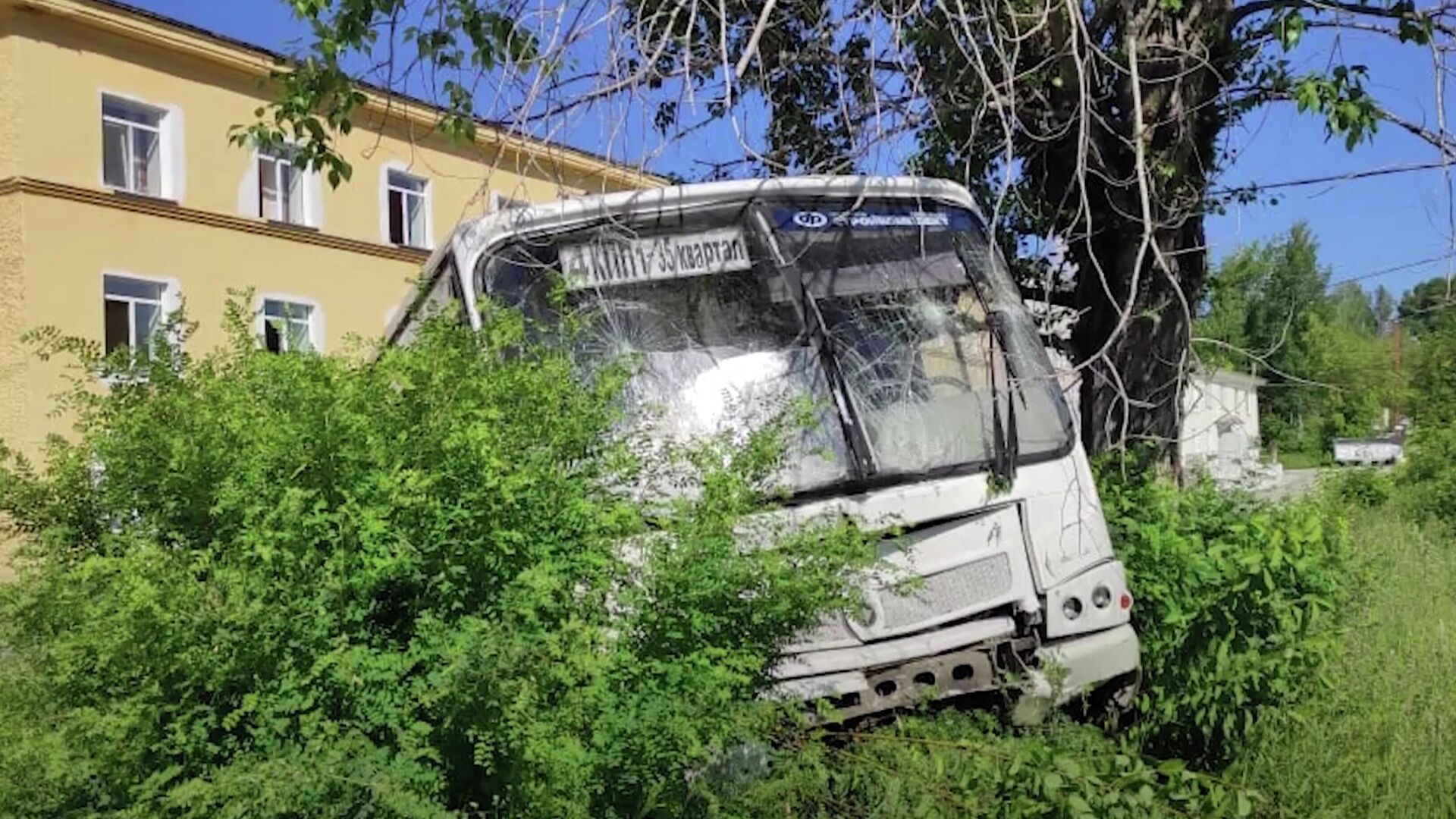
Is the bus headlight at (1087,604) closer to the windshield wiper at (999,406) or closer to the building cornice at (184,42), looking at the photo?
the windshield wiper at (999,406)

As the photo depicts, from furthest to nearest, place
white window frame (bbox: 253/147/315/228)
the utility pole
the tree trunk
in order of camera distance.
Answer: white window frame (bbox: 253/147/315/228)
the utility pole
the tree trunk

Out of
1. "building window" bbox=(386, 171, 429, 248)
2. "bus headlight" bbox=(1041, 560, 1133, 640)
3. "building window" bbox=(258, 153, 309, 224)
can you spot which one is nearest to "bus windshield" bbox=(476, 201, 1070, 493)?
"bus headlight" bbox=(1041, 560, 1133, 640)

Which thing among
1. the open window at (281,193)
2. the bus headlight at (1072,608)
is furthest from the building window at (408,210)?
the bus headlight at (1072,608)

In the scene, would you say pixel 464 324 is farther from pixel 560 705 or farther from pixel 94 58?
pixel 94 58

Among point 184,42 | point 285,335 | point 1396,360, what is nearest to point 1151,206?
point 285,335

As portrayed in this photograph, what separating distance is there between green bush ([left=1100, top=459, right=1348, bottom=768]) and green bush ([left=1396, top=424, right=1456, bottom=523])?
8.70m

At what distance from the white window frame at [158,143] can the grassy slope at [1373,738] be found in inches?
713

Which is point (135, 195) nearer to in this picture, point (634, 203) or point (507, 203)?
point (507, 203)

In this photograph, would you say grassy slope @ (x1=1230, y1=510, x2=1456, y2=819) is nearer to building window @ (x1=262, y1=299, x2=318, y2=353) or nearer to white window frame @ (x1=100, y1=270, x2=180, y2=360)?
building window @ (x1=262, y1=299, x2=318, y2=353)

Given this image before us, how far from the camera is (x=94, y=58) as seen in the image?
18.5m

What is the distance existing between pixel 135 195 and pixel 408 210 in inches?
236

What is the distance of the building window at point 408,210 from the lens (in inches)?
948

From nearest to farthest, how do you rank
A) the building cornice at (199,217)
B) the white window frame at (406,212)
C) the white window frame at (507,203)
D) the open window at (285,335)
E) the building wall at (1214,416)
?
the open window at (285,335) → the white window frame at (507,203) → the building wall at (1214,416) → the building cornice at (199,217) → the white window frame at (406,212)

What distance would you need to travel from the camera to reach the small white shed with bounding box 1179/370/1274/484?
5797 mm
